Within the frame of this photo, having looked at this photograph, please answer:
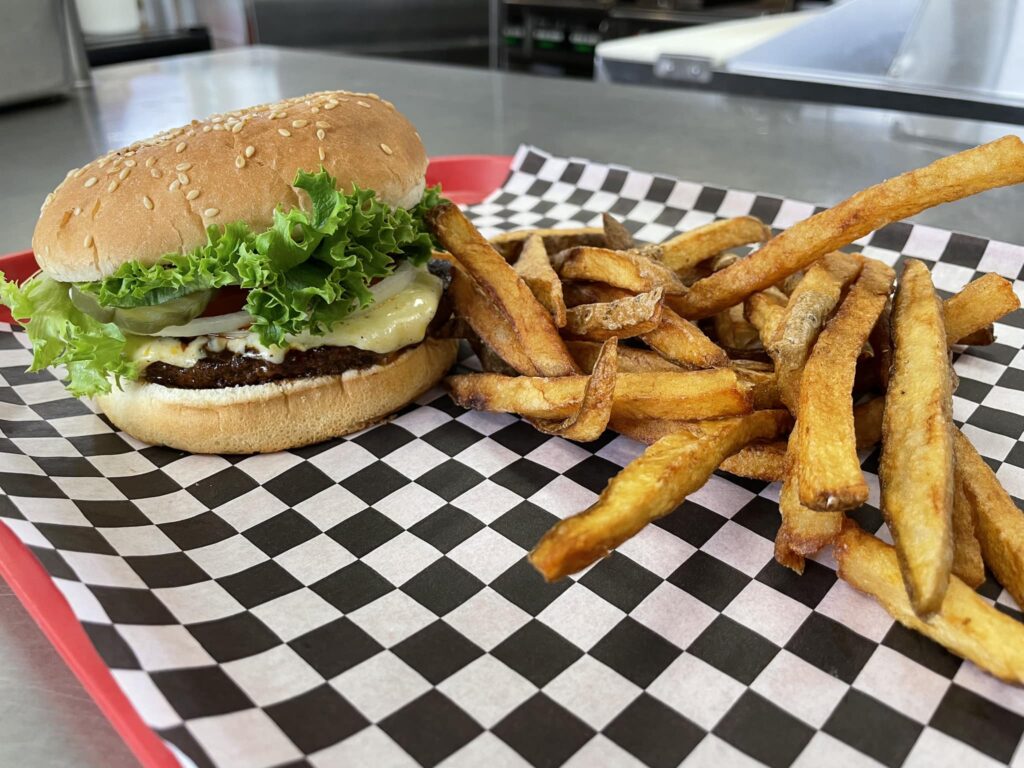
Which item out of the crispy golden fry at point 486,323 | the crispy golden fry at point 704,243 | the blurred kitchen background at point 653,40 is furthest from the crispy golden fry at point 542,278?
the blurred kitchen background at point 653,40

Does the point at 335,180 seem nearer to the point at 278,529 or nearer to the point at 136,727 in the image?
the point at 278,529

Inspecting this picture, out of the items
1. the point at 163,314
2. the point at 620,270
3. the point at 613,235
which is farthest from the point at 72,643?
the point at 613,235

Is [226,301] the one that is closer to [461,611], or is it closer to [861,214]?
[461,611]

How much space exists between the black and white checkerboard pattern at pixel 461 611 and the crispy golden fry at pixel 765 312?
0.36m

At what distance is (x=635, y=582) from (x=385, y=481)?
671mm

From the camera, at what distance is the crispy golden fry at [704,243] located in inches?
82.8

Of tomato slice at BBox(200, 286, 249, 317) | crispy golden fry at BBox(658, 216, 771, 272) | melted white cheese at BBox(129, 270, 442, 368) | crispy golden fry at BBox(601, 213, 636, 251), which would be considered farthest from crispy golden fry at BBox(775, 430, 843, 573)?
tomato slice at BBox(200, 286, 249, 317)

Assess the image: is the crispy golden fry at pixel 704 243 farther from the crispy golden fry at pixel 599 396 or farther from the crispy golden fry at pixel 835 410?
the crispy golden fry at pixel 599 396

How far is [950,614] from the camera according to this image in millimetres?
1228

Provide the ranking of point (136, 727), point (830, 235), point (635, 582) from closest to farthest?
point (136, 727) < point (635, 582) < point (830, 235)

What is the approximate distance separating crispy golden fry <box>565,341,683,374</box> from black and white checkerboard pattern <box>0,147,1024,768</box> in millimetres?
245

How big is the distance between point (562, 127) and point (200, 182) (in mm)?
2682

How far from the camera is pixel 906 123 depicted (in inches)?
159

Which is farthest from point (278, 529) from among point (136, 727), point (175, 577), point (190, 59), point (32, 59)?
point (190, 59)
